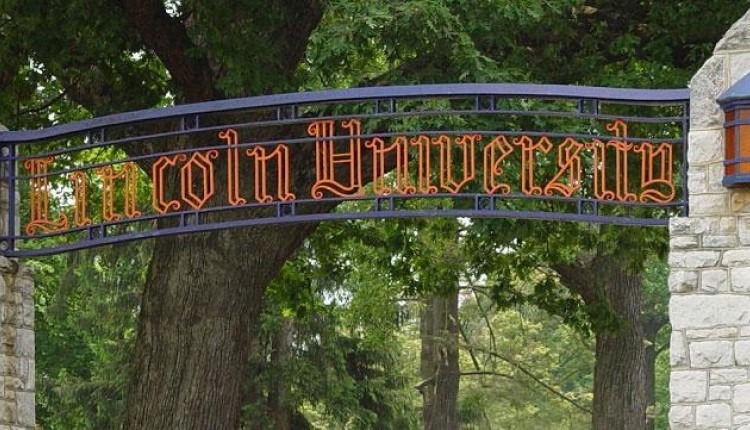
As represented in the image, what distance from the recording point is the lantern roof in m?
11.0

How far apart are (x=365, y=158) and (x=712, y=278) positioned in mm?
4737

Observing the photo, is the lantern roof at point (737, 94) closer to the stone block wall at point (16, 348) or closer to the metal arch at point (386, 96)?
the metal arch at point (386, 96)

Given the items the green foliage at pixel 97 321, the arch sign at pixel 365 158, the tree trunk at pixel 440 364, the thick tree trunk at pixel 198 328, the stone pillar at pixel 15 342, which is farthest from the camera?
the tree trunk at pixel 440 364

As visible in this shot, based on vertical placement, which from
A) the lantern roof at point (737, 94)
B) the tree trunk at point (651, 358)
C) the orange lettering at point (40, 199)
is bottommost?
the tree trunk at point (651, 358)

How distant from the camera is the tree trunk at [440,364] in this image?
28.8 m

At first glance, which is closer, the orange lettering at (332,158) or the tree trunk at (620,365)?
the orange lettering at (332,158)

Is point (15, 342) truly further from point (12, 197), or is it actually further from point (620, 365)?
point (620, 365)

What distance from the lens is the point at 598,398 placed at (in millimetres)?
22266

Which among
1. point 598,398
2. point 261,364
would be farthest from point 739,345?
point 261,364

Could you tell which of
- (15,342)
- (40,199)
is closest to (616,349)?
(40,199)

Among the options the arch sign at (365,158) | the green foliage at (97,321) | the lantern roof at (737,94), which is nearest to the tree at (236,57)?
the arch sign at (365,158)

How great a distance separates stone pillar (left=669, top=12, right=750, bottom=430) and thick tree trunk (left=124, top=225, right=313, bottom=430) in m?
4.80

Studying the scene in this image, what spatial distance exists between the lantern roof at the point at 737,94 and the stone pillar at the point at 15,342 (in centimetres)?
466

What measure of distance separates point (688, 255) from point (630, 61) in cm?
553
